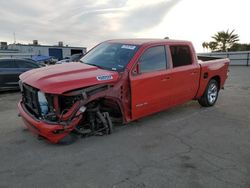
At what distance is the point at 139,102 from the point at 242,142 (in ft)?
6.75

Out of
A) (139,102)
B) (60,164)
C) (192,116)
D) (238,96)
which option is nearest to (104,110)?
(139,102)

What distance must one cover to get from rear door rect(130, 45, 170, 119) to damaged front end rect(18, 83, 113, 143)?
0.65 m

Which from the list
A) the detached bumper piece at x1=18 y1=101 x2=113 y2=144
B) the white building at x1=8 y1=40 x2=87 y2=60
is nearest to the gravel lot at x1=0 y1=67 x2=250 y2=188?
the detached bumper piece at x1=18 y1=101 x2=113 y2=144

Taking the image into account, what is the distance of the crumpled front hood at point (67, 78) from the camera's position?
4146 mm

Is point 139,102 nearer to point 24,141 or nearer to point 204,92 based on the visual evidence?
point 24,141

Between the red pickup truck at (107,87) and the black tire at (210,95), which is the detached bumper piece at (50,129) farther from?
the black tire at (210,95)

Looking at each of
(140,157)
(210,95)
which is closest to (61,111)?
(140,157)

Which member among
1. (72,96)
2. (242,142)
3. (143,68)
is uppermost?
(143,68)

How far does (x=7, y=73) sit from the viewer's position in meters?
10.4

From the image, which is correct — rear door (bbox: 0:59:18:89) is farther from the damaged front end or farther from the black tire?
the black tire

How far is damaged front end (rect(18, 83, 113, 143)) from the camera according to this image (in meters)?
4.27

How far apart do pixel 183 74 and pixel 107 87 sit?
7.25ft

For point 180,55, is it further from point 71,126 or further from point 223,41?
point 223,41

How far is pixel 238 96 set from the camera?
916 centimetres
